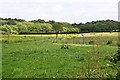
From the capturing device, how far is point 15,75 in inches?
494

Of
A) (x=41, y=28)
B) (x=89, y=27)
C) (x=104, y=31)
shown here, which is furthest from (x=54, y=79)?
(x=41, y=28)

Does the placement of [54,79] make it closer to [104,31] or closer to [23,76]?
[23,76]

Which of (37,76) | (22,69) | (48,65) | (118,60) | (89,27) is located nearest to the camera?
(118,60)

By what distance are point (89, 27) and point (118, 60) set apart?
188ft

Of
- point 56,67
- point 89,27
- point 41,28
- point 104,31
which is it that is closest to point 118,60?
point 56,67

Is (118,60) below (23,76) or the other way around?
the other way around

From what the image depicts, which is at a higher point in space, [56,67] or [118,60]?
[118,60]

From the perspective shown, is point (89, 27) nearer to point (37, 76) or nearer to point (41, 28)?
point (37, 76)

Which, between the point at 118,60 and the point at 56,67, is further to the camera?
the point at 56,67

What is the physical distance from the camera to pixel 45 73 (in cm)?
1272

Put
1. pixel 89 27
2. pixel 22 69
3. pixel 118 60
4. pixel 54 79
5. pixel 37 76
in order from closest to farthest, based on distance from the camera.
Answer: pixel 118 60, pixel 54 79, pixel 37 76, pixel 22 69, pixel 89 27

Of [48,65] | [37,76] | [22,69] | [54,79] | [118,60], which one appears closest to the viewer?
[118,60]

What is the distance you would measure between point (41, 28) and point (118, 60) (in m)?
117

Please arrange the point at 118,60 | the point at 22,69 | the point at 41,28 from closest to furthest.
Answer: the point at 118,60 → the point at 22,69 → the point at 41,28
